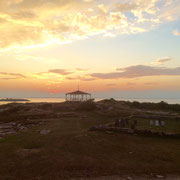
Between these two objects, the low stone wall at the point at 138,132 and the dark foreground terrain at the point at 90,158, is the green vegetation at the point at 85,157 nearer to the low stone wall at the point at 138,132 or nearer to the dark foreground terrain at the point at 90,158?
the dark foreground terrain at the point at 90,158

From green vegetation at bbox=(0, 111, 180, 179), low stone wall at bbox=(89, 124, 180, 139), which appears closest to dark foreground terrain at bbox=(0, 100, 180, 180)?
green vegetation at bbox=(0, 111, 180, 179)

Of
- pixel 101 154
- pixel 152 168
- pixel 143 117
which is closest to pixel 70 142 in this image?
pixel 101 154

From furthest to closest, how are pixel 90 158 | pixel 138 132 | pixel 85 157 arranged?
1. pixel 138 132
2. pixel 85 157
3. pixel 90 158

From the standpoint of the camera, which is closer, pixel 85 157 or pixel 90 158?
pixel 90 158

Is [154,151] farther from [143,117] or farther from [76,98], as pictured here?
[76,98]

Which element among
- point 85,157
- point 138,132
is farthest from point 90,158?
point 138,132

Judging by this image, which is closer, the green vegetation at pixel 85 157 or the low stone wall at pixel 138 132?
the green vegetation at pixel 85 157

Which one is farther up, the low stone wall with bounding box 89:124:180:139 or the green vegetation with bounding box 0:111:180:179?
the low stone wall with bounding box 89:124:180:139

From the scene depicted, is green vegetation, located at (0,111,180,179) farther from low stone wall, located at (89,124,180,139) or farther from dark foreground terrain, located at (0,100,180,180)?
low stone wall, located at (89,124,180,139)

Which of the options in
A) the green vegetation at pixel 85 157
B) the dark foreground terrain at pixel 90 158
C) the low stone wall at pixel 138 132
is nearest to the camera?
the dark foreground terrain at pixel 90 158

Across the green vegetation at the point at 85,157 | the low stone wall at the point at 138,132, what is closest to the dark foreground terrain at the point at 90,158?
the green vegetation at the point at 85,157

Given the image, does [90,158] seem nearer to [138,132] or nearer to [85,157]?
[85,157]

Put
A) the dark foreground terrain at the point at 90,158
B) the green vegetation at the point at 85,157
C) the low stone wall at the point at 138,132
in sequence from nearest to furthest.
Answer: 1. the dark foreground terrain at the point at 90,158
2. the green vegetation at the point at 85,157
3. the low stone wall at the point at 138,132

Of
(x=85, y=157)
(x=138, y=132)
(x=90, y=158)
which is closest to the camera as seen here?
(x=90, y=158)
